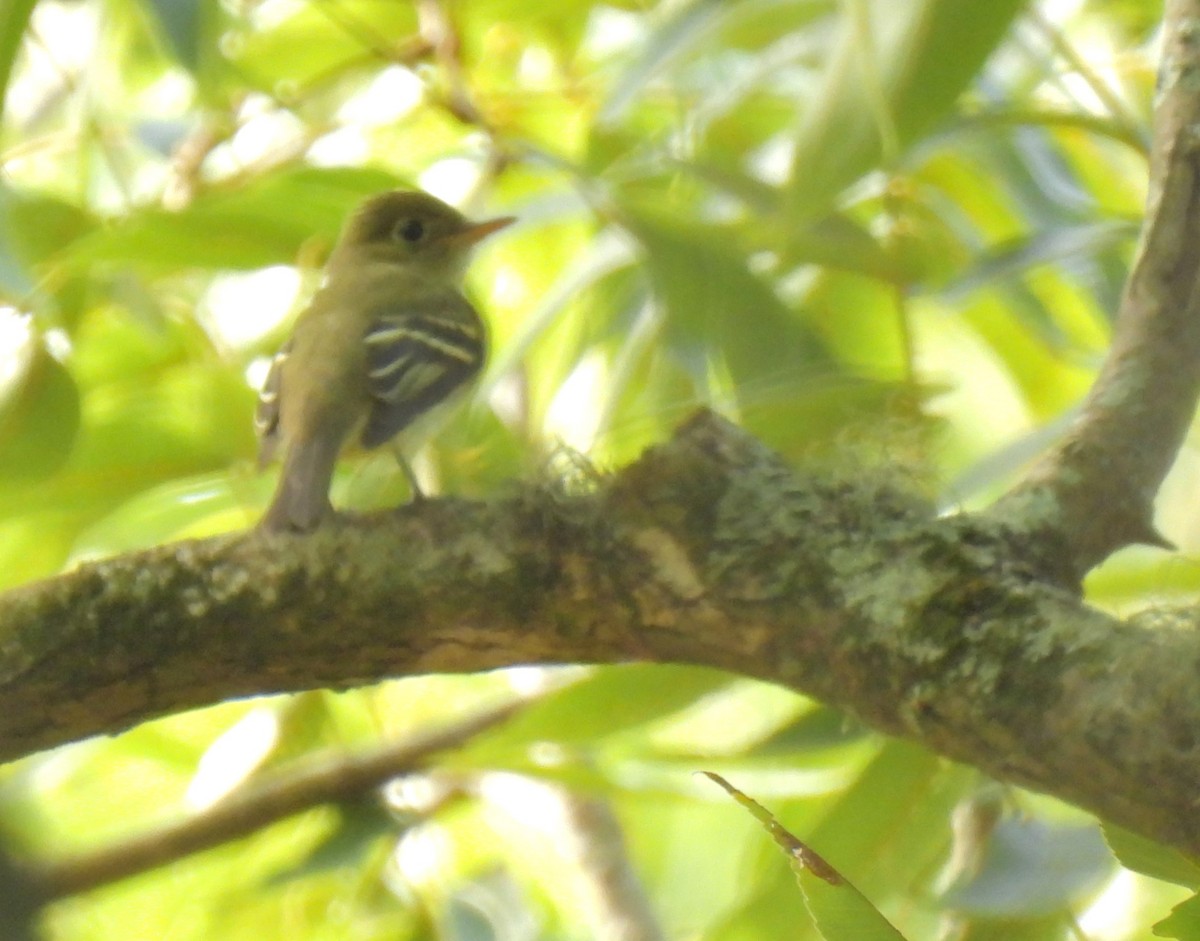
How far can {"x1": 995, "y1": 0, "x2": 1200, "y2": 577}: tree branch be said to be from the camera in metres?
1.61

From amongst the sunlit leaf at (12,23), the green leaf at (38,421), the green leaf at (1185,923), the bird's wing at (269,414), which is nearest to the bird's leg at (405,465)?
the bird's wing at (269,414)

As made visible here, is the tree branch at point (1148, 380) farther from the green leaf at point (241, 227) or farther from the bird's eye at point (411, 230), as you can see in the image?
the bird's eye at point (411, 230)

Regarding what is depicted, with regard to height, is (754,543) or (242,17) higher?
(242,17)

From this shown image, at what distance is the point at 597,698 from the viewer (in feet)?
6.40

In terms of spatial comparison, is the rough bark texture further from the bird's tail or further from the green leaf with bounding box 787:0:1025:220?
the green leaf with bounding box 787:0:1025:220

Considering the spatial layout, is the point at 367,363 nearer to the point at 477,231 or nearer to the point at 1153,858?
the point at 477,231

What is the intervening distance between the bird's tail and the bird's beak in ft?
1.70

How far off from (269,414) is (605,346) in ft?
1.86

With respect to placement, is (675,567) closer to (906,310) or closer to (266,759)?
(906,310)

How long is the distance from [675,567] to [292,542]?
39cm

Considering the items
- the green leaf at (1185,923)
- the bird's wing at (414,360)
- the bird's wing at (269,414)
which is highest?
the green leaf at (1185,923)

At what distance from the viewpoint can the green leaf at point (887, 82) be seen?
73.7 inches

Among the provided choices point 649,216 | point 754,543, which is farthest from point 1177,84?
point 754,543

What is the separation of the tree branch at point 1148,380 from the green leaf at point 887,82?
0.22m
